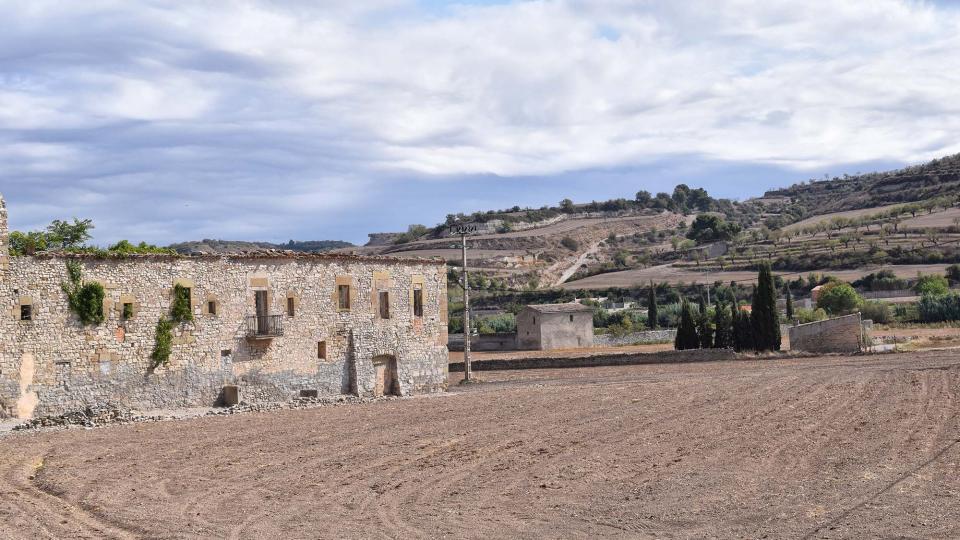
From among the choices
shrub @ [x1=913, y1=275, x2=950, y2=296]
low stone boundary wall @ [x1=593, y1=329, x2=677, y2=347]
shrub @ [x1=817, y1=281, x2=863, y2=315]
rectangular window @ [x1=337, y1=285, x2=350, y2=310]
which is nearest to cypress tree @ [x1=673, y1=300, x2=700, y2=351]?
low stone boundary wall @ [x1=593, y1=329, x2=677, y2=347]

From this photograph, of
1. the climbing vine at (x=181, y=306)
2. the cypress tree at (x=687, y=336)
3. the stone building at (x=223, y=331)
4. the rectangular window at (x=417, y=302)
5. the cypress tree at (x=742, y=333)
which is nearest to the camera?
the stone building at (x=223, y=331)

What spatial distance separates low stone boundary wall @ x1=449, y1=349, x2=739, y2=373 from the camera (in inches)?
1988

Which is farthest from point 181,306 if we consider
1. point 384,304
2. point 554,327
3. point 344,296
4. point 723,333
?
point 554,327

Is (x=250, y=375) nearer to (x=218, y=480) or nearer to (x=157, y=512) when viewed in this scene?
(x=218, y=480)

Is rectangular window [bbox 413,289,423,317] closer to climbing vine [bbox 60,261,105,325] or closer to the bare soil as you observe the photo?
the bare soil

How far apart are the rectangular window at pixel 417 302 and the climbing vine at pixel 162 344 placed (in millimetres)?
9135

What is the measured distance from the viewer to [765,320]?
173 feet

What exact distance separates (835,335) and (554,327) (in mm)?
22335

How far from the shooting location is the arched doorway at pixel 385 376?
3341 cm

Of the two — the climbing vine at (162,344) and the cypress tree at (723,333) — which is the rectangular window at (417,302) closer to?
the climbing vine at (162,344)

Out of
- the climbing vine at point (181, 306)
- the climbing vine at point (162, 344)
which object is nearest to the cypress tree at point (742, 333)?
the climbing vine at point (181, 306)

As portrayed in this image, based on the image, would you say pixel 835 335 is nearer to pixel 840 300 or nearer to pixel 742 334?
pixel 742 334

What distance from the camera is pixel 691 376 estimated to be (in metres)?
38.0

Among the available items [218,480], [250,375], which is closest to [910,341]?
[250,375]
